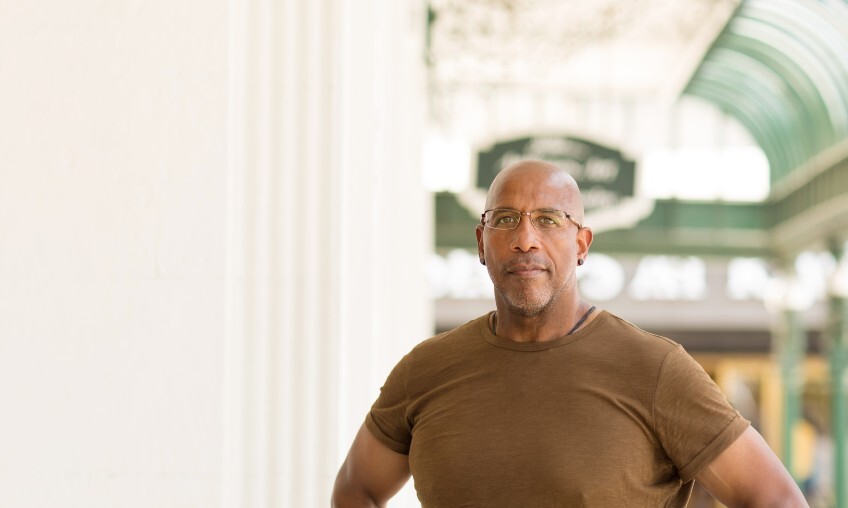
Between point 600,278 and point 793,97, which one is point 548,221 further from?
point 600,278

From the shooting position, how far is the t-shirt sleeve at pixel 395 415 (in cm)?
185

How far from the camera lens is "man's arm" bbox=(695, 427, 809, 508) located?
1.58m

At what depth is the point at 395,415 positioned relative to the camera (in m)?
1.86

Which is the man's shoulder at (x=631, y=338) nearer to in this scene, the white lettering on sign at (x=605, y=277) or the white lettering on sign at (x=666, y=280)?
the white lettering on sign at (x=605, y=277)

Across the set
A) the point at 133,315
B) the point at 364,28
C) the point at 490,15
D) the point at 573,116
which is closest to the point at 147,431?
the point at 133,315

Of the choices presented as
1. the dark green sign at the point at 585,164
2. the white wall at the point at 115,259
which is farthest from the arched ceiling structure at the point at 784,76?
the white wall at the point at 115,259

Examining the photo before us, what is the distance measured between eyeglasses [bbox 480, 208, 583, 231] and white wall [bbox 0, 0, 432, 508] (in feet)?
1.50

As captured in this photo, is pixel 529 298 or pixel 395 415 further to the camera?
pixel 395 415

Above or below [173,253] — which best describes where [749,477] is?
below

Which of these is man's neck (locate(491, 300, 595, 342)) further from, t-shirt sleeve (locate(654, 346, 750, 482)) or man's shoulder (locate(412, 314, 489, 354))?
t-shirt sleeve (locate(654, 346, 750, 482))

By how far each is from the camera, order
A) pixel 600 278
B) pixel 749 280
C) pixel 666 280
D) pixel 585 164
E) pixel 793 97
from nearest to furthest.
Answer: pixel 585 164
pixel 793 97
pixel 600 278
pixel 666 280
pixel 749 280

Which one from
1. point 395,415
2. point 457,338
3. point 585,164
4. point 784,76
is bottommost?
point 395,415

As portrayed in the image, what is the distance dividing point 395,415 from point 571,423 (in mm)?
362

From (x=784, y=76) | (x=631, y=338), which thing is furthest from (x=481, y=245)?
(x=784, y=76)
